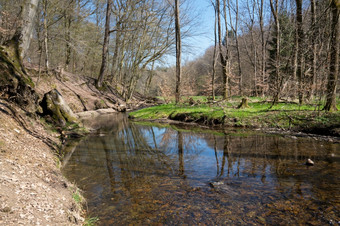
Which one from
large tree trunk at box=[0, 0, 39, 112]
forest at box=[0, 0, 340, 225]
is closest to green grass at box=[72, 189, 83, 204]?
forest at box=[0, 0, 340, 225]

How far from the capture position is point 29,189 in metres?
2.90

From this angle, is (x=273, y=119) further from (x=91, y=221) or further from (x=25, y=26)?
(x=25, y=26)

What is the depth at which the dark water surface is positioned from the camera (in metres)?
3.18

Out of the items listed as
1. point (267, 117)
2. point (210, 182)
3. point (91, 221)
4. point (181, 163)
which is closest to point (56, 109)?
point (181, 163)

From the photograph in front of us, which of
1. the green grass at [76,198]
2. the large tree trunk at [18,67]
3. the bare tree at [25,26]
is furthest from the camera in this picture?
the bare tree at [25,26]

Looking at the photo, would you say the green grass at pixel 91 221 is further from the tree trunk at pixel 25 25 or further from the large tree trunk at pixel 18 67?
the tree trunk at pixel 25 25

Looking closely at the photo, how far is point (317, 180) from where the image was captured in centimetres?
425

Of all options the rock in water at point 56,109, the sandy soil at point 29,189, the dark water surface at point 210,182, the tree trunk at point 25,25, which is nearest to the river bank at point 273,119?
the dark water surface at point 210,182

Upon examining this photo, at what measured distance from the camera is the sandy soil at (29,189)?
2.39 meters

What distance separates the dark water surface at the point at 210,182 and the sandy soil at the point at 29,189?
53cm

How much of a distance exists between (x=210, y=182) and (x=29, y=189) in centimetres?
306

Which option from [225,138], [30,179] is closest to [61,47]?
[225,138]

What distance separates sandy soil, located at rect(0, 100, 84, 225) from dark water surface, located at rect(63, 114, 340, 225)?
53 centimetres

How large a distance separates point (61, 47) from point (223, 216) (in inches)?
1107
